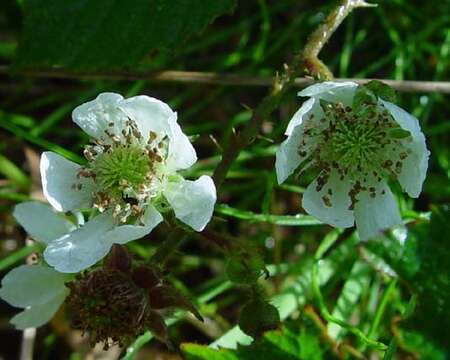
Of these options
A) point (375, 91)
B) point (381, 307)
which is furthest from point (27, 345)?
point (375, 91)

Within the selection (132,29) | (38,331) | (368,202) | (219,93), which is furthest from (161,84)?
(368,202)

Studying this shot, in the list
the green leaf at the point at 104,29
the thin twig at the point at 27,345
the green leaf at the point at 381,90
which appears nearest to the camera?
the green leaf at the point at 381,90

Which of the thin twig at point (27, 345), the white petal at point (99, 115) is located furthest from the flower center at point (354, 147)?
the thin twig at point (27, 345)

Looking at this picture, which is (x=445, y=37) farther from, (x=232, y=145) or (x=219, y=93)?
(x=232, y=145)

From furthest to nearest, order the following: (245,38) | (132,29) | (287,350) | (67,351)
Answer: (245,38) < (67,351) < (132,29) < (287,350)

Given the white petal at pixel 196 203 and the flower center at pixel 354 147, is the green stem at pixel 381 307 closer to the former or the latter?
the flower center at pixel 354 147

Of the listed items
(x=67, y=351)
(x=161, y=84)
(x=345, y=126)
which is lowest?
(x=67, y=351)

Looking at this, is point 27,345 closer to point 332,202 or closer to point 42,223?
point 42,223
